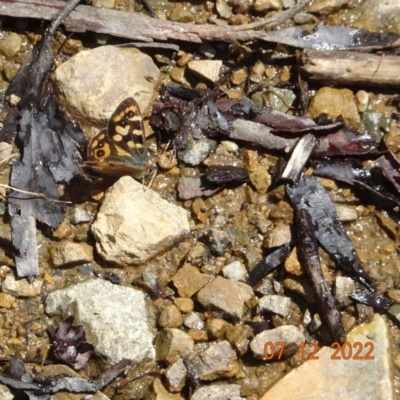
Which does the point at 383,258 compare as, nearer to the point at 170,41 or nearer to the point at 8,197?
the point at 170,41

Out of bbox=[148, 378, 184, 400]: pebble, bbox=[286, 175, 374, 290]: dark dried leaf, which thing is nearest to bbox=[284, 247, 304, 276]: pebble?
bbox=[286, 175, 374, 290]: dark dried leaf

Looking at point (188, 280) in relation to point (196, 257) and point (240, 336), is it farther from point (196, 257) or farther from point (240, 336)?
point (240, 336)

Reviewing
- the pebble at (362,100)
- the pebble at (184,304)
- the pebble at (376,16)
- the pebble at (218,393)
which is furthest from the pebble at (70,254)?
the pebble at (376,16)

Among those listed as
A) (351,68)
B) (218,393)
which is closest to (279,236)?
(218,393)

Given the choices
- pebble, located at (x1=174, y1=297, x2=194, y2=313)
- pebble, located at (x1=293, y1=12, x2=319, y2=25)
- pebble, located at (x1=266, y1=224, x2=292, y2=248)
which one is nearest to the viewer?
pebble, located at (x1=174, y1=297, x2=194, y2=313)

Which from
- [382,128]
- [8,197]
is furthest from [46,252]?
[382,128]

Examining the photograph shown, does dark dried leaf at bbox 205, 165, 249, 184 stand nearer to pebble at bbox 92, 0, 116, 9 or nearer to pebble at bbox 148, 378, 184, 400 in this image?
pebble at bbox 148, 378, 184, 400
